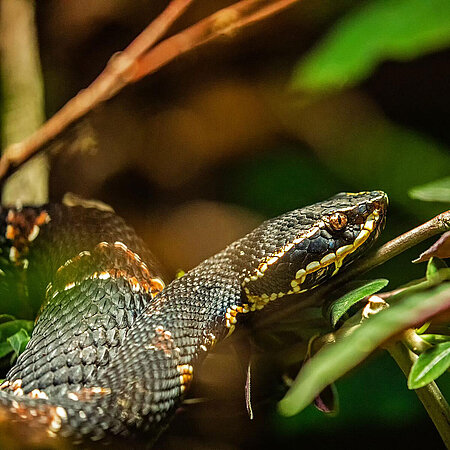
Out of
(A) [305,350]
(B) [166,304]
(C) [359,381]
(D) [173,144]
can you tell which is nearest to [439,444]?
(C) [359,381]

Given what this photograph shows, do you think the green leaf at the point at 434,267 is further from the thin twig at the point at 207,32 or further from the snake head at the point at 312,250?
the thin twig at the point at 207,32

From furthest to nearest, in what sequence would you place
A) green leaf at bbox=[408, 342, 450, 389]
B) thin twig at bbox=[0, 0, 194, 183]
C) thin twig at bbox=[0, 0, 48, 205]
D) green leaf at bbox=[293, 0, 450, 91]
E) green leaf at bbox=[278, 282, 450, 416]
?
1. thin twig at bbox=[0, 0, 48, 205]
2. thin twig at bbox=[0, 0, 194, 183]
3. green leaf at bbox=[293, 0, 450, 91]
4. green leaf at bbox=[408, 342, 450, 389]
5. green leaf at bbox=[278, 282, 450, 416]

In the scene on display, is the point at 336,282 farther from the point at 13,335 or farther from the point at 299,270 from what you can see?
the point at 13,335

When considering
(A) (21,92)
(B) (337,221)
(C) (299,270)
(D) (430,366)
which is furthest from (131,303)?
(A) (21,92)

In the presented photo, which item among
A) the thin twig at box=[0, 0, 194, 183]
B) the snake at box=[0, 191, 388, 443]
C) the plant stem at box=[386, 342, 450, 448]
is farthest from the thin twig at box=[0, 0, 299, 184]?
the plant stem at box=[386, 342, 450, 448]

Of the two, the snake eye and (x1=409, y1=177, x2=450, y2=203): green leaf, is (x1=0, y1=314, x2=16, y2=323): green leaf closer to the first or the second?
the snake eye

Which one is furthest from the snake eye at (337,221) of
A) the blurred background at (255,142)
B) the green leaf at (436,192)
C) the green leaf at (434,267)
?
the blurred background at (255,142)

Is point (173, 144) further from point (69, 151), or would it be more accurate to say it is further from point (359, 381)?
point (359, 381)
